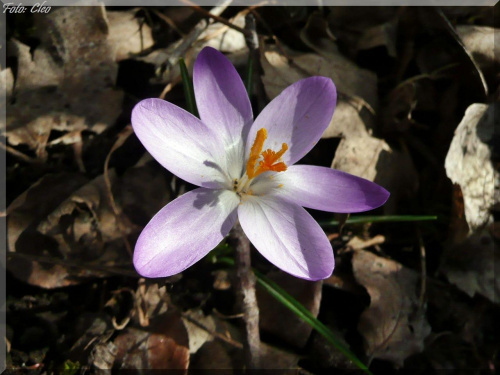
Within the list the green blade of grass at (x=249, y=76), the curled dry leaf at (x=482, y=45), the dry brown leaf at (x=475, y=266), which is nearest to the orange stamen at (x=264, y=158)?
the green blade of grass at (x=249, y=76)

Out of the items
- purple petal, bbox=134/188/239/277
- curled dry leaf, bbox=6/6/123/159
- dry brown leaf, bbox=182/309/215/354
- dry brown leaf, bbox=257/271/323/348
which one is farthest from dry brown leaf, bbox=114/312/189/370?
curled dry leaf, bbox=6/6/123/159

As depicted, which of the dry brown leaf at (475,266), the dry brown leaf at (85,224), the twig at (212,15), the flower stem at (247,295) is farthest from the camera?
the dry brown leaf at (475,266)

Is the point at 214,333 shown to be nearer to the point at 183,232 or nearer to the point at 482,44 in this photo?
the point at 183,232

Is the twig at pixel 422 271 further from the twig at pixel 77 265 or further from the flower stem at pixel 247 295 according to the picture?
the twig at pixel 77 265

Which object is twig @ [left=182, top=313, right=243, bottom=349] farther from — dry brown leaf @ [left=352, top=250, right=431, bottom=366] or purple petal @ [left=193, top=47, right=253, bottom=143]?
purple petal @ [left=193, top=47, right=253, bottom=143]

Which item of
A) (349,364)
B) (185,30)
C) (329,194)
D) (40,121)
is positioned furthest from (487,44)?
(40,121)

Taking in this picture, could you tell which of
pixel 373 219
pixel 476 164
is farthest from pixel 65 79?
pixel 476 164
